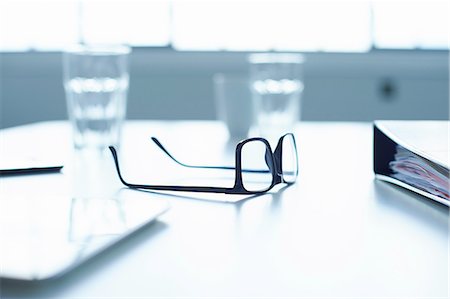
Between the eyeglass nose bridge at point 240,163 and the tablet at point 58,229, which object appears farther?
the eyeglass nose bridge at point 240,163

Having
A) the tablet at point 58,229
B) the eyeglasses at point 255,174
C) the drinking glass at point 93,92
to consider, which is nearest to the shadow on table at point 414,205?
the eyeglasses at point 255,174

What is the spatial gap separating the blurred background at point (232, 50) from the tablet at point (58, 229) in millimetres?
2137

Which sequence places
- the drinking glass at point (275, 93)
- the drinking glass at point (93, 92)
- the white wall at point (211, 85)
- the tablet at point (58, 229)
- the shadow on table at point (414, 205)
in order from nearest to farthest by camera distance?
1. the tablet at point (58, 229)
2. the shadow on table at point (414, 205)
3. the drinking glass at point (93, 92)
4. the drinking glass at point (275, 93)
5. the white wall at point (211, 85)

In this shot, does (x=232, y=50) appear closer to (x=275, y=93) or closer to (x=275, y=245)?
(x=275, y=93)

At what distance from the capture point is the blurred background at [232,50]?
8.63 ft

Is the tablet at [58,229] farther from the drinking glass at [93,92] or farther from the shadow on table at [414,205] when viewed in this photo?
the drinking glass at [93,92]

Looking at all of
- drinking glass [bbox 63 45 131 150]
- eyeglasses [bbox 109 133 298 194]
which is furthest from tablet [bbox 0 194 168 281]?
drinking glass [bbox 63 45 131 150]

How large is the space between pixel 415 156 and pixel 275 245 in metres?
0.23

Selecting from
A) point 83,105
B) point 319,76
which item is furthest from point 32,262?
point 319,76

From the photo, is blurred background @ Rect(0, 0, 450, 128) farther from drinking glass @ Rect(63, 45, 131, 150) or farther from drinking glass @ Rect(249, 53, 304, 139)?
drinking glass @ Rect(63, 45, 131, 150)

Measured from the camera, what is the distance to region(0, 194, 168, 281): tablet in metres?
0.36

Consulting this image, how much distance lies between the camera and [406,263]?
16.8 inches

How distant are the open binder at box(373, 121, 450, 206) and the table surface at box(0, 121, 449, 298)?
0.01 metres

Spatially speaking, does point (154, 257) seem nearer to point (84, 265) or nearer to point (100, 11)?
point (84, 265)
